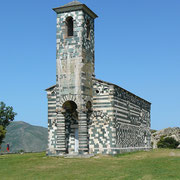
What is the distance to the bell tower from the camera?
106 feet

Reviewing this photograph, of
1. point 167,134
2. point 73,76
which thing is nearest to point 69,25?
point 73,76

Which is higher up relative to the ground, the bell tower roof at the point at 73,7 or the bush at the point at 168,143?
the bell tower roof at the point at 73,7

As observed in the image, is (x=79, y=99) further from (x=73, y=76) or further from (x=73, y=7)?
(x=73, y=7)

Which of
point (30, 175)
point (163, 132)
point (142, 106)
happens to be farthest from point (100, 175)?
point (163, 132)

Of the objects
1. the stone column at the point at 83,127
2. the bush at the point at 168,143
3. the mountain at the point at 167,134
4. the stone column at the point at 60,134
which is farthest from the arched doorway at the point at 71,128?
the mountain at the point at 167,134

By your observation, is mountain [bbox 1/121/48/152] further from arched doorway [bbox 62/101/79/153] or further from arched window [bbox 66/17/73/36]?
arched window [bbox 66/17/73/36]

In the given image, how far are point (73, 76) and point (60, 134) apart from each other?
5525 mm

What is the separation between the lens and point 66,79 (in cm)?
3294

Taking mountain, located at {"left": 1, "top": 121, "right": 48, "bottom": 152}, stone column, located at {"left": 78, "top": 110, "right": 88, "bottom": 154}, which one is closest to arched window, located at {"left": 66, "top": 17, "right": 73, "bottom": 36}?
stone column, located at {"left": 78, "top": 110, "right": 88, "bottom": 154}

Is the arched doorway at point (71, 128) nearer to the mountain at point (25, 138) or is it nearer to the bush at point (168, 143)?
the bush at point (168, 143)

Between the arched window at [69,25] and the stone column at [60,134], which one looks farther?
the arched window at [69,25]

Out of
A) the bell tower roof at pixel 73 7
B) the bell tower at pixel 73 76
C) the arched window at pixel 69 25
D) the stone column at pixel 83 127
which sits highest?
the bell tower roof at pixel 73 7

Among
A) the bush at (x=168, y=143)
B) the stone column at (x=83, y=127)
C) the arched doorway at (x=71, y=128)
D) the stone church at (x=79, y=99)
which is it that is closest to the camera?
the stone column at (x=83, y=127)

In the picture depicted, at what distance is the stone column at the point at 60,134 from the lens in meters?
32.9
